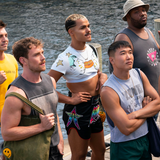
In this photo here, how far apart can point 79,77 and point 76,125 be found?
0.62 m

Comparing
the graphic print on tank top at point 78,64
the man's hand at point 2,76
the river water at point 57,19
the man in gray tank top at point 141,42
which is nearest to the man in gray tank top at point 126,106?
the graphic print on tank top at point 78,64

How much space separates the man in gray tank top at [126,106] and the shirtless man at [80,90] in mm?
635

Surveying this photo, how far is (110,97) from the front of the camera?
10.8 ft

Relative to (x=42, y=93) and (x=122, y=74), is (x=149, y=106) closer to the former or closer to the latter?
(x=122, y=74)

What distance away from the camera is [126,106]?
3.36 m

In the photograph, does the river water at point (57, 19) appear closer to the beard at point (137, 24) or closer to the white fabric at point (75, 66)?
the beard at point (137, 24)

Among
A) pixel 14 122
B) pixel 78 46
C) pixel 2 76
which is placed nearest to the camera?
pixel 14 122

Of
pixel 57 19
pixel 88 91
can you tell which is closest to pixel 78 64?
pixel 88 91

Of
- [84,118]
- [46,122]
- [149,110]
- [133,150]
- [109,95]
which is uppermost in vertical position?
[109,95]

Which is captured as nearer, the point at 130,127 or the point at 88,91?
the point at 130,127

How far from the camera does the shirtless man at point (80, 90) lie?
13.3 ft

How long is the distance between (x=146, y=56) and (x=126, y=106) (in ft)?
3.79

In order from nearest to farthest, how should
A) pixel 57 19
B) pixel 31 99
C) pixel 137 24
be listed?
pixel 31 99 < pixel 137 24 < pixel 57 19

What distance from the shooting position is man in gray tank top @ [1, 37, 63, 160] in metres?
2.90
